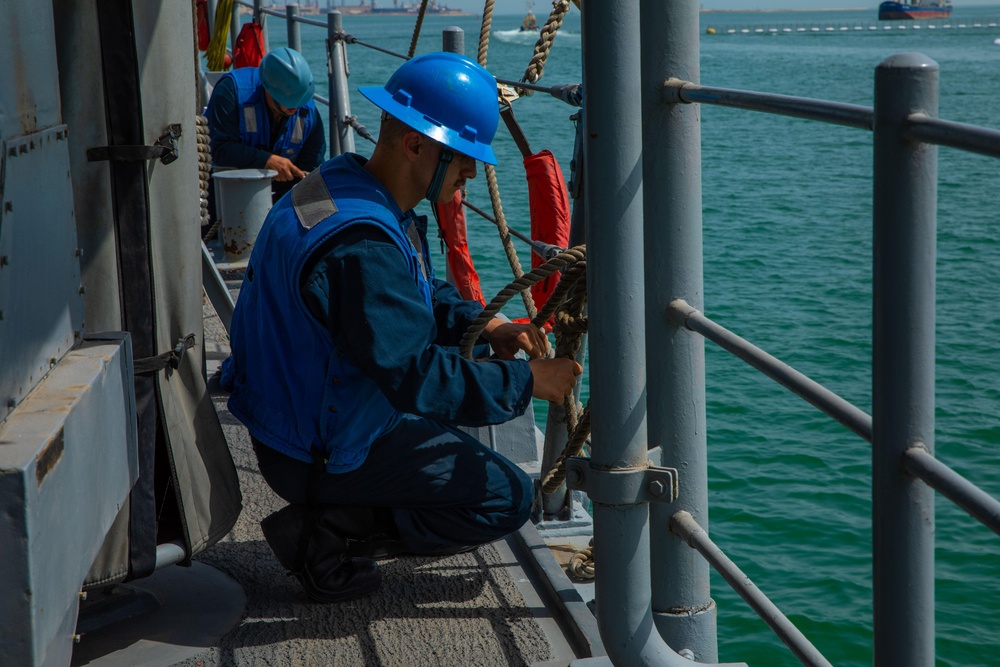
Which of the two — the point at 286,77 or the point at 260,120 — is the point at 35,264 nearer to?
the point at 286,77

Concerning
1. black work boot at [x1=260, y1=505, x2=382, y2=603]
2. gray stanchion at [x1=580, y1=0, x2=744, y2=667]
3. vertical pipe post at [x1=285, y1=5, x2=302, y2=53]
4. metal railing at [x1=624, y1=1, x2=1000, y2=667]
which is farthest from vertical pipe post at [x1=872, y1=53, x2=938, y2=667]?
vertical pipe post at [x1=285, y1=5, x2=302, y2=53]

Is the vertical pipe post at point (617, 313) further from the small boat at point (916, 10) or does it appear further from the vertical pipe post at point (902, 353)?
the small boat at point (916, 10)

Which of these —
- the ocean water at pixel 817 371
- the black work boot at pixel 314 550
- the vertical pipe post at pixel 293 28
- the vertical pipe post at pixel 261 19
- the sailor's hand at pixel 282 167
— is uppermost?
the vertical pipe post at pixel 261 19

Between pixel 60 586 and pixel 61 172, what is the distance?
75 centimetres

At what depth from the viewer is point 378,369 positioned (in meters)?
2.25

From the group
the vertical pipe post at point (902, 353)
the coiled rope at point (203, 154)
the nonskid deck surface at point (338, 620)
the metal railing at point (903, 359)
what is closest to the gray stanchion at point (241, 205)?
the coiled rope at point (203, 154)

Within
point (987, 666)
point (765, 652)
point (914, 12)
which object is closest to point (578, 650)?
point (765, 652)

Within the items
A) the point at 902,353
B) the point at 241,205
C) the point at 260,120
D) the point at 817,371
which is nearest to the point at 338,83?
the point at 260,120

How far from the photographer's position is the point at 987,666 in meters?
6.42

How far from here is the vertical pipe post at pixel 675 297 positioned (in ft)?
5.50

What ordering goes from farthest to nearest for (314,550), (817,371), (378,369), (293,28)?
(817,371)
(293,28)
(314,550)
(378,369)

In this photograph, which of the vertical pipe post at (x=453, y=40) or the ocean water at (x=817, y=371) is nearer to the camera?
the vertical pipe post at (x=453, y=40)

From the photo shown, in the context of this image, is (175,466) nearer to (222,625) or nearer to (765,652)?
(222,625)

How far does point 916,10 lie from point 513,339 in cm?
12763
